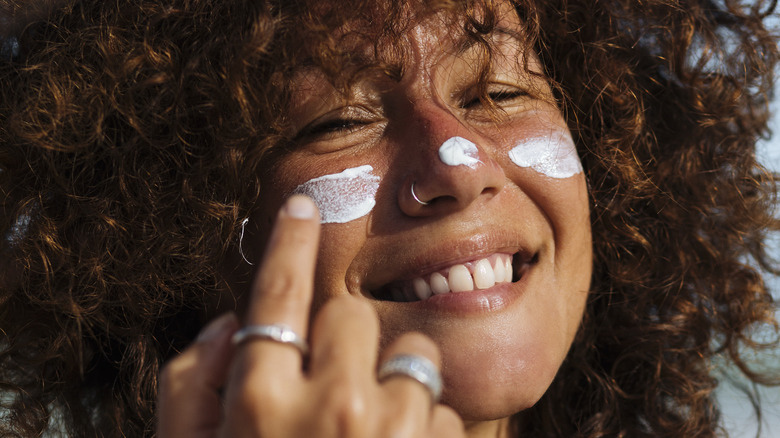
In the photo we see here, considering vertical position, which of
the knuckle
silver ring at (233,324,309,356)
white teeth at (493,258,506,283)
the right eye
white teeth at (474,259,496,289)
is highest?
silver ring at (233,324,309,356)

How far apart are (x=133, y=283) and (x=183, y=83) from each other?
0.62 meters

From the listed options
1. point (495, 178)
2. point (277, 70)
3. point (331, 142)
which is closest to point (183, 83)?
point (277, 70)

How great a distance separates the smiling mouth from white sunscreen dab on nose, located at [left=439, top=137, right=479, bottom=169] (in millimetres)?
→ 281

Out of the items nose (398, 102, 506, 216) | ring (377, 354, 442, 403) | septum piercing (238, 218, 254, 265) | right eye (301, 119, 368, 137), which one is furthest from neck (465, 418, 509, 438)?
ring (377, 354, 442, 403)

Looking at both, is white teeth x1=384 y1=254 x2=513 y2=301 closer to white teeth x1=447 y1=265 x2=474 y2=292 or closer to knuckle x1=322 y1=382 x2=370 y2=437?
white teeth x1=447 y1=265 x2=474 y2=292

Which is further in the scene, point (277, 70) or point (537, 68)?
point (537, 68)

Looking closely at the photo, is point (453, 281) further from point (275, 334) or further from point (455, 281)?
point (275, 334)

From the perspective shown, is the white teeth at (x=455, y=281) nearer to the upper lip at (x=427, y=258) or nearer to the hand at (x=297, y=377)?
the upper lip at (x=427, y=258)

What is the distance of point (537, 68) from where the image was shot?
7.68ft

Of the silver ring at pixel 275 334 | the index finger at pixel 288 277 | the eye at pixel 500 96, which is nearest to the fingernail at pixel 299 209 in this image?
the index finger at pixel 288 277

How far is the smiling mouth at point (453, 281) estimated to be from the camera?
195cm

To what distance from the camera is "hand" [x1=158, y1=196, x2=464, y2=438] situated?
108 cm

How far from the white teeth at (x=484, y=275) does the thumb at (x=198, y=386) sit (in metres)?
0.88

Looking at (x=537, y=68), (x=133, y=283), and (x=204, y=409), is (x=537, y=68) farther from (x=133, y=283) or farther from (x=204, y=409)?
(x=204, y=409)
